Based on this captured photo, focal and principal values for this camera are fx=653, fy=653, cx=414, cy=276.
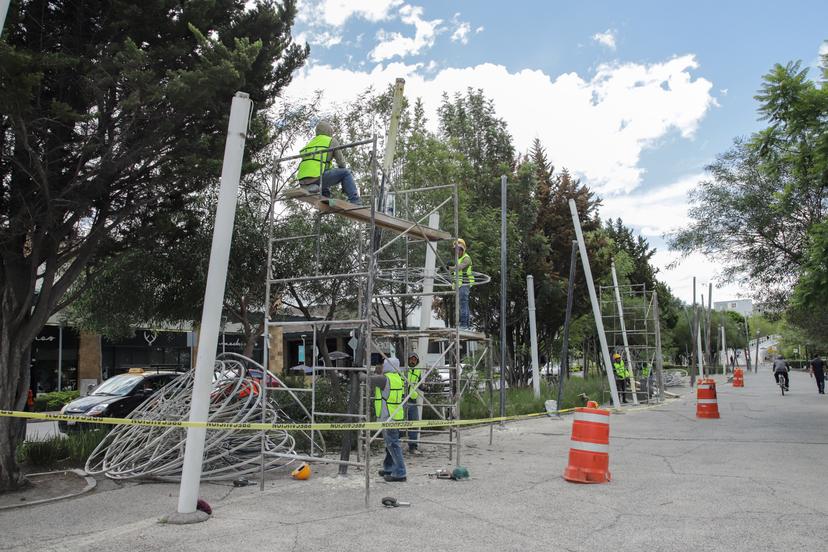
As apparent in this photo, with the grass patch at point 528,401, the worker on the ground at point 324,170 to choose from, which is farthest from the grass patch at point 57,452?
the grass patch at point 528,401

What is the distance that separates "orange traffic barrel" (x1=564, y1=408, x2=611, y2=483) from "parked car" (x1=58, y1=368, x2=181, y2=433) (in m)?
10.4

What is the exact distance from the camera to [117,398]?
15.1 metres

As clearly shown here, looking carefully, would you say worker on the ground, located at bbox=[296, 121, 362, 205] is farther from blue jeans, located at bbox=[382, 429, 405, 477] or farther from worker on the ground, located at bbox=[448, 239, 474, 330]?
blue jeans, located at bbox=[382, 429, 405, 477]

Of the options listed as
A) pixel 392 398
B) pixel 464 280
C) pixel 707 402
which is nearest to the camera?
pixel 392 398

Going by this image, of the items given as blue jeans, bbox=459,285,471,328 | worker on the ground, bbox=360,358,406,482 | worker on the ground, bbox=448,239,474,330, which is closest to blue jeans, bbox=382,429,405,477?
worker on the ground, bbox=360,358,406,482

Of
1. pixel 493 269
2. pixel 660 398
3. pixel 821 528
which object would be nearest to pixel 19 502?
pixel 821 528

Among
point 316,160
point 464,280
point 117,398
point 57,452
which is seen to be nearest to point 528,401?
point 464,280

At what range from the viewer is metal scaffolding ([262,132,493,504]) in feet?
29.1

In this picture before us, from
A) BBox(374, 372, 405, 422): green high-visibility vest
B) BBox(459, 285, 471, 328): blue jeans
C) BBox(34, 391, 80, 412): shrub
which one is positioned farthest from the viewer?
BBox(34, 391, 80, 412): shrub

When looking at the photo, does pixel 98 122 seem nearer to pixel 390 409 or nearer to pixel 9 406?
pixel 9 406

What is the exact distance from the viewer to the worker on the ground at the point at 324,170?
886 cm

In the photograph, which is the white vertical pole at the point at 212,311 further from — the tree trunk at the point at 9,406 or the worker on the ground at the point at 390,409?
the tree trunk at the point at 9,406

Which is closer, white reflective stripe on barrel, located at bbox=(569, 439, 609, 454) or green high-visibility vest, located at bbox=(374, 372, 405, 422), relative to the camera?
white reflective stripe on barrel, located at bbox=(569, 439, 609, 454)

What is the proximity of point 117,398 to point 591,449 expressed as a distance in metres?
11.2
